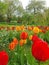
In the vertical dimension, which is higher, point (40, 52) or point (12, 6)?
point (40, 52)

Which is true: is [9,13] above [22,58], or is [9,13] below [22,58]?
below

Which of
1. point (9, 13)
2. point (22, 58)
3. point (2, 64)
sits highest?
point (2, 64)

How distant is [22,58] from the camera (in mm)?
2727

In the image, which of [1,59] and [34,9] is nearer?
[1,59]

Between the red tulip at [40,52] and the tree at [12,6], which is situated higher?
the red tulip at [40,52]

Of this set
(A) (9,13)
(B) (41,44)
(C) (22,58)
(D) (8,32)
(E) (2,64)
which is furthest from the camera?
(A) (9,13)

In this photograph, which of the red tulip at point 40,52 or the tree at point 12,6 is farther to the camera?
the tree at point 12,6

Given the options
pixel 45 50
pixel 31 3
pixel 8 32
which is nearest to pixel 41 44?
pixel 45 50

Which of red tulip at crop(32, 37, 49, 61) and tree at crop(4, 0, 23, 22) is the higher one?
red tulip at crop(32, 37, 49, 61)

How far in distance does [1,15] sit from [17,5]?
17544 millimetres

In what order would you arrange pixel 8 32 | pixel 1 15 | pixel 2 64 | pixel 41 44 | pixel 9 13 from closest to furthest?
1. pixel 2 64
2. pixel 41 44
3. pixel 8 32
4. pixel 1 15
5. pixel 9 13

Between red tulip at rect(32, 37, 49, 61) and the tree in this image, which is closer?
red tulip at rect(32, 37, 49, 61)

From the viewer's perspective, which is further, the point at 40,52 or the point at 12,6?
the point at 12,6

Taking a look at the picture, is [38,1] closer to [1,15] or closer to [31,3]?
[31,3]
